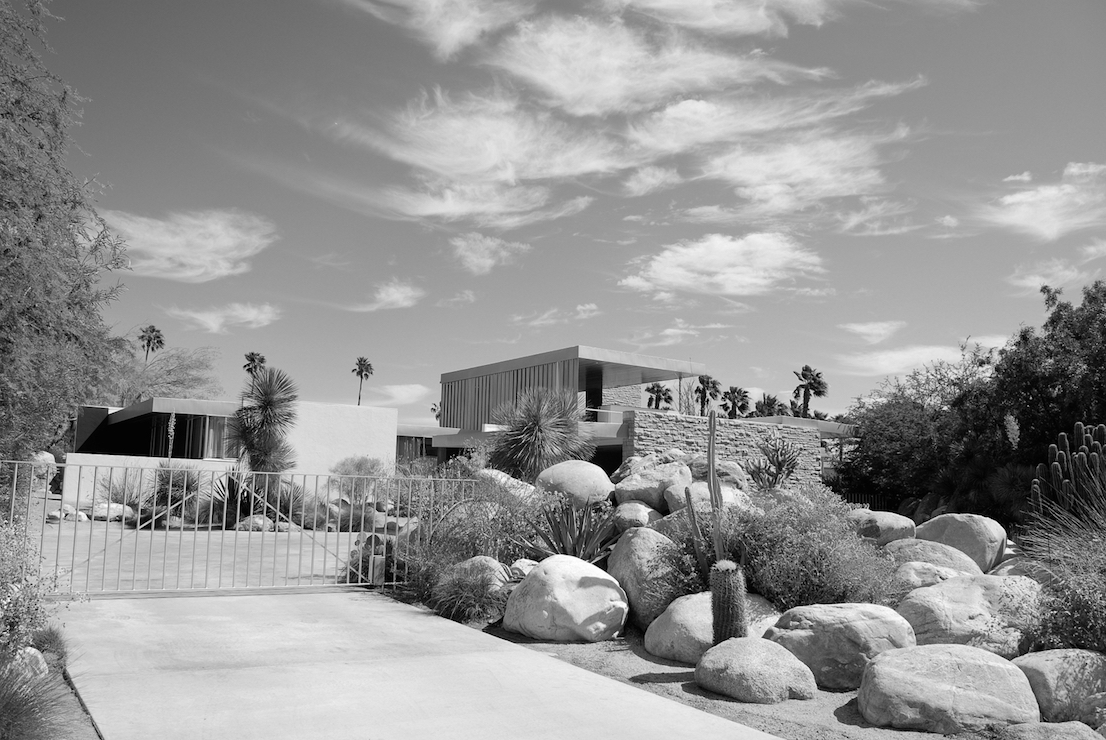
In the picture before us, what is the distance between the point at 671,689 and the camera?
7.14 m

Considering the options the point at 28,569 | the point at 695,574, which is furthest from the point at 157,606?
the point at 695,574

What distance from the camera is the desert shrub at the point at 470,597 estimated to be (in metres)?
10.1

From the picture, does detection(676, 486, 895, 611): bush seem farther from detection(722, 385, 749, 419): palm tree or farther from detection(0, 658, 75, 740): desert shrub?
detection(722, 385, 749, 419): palm tree

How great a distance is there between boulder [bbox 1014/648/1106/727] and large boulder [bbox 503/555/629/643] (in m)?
3.95

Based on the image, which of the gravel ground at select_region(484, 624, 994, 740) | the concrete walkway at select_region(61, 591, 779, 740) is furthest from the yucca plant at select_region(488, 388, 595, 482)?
the gravel ground at select_region(484, 624, 994, 740)

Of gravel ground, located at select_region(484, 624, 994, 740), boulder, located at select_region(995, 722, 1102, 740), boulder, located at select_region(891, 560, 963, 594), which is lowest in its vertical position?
gravel ground, located at select_region(484, 624, 994, 740)

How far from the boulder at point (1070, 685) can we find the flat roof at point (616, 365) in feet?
76.4

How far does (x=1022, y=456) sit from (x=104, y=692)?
26.8 meters

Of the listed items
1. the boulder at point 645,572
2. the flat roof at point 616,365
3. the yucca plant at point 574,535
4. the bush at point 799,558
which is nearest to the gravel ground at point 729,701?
the boulder at point 645,572

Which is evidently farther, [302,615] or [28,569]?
[302,615]

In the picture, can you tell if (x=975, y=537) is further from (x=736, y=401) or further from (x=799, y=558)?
(x=736, y=401)

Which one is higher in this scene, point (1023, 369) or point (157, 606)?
point (1023, 369)

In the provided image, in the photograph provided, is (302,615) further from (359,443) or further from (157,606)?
(359,443)

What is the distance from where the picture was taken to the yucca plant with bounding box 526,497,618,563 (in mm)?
11508
